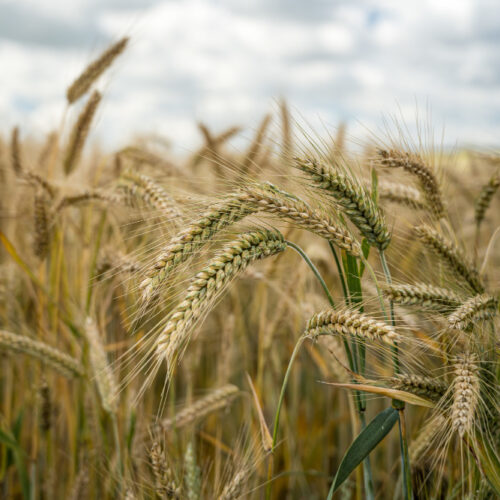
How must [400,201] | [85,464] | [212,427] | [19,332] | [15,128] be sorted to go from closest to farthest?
1. [400,201]
2. [85,464]
3. [19,332]
4. [212,427]
5. [15,128]

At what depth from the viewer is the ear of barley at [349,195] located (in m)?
1.21

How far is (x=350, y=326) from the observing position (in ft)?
3.68

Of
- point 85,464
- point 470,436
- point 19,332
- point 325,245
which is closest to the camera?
point 470,436

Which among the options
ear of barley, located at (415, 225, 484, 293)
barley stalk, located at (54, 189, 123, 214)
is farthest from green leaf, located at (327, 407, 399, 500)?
barley stalk, located at (54, 189, 123, 214)

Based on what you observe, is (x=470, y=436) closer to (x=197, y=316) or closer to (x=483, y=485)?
(x=483, y=485)

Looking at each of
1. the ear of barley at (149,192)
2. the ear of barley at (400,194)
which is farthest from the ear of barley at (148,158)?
the ear of barley at (400,194)

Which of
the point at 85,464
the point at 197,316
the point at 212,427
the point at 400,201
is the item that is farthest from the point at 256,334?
the point at 197,316

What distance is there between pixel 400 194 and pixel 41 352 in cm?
→ 135

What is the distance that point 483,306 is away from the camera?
131 cm

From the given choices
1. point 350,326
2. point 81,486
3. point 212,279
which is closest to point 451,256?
point 350,326

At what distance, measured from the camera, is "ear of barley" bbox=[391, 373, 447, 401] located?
1215 mm

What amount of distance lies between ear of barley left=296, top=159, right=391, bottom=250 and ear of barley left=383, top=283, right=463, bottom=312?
5.5 inches

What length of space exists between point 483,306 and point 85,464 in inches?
61.3

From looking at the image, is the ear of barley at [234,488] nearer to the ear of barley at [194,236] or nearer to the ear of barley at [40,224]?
the ear of barley at [194,236]
